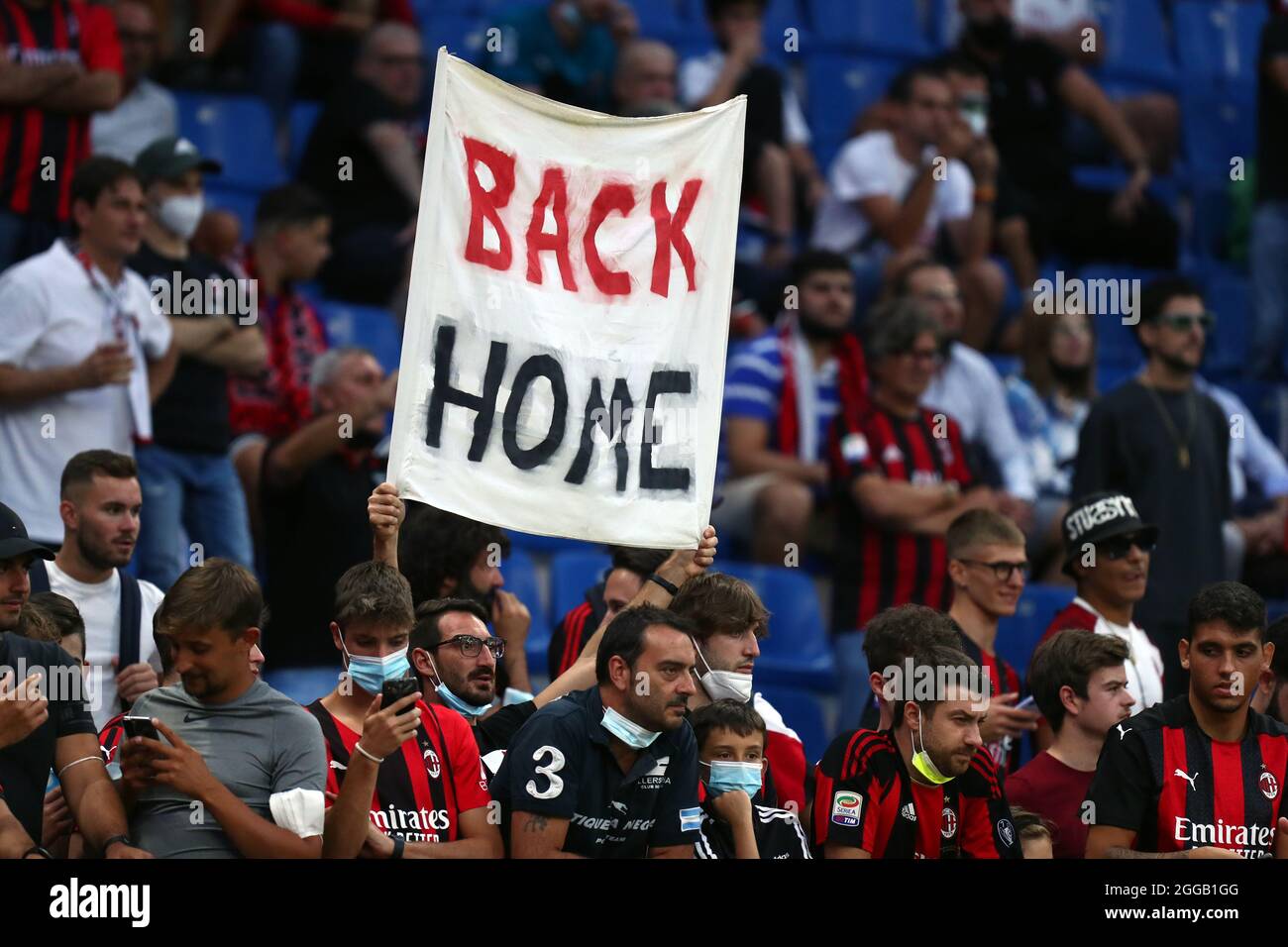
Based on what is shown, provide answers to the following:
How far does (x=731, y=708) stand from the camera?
644cm

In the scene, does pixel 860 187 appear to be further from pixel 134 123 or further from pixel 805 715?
pixel 805 715

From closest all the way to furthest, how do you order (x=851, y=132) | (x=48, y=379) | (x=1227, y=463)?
(x=48, y=379) < (x=1227, y=463) < (x=851, y=132)

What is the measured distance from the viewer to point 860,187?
12.0 meters

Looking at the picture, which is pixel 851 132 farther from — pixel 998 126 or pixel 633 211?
pixel 633 211

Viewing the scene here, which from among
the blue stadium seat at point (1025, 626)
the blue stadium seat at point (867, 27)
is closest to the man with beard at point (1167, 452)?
the blue stadium seat at point (1025, 626)

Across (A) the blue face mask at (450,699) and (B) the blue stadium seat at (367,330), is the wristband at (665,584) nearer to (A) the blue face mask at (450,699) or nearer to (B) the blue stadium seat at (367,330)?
(A) the blue face mask at (450,699)

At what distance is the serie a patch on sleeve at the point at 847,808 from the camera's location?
634 cm

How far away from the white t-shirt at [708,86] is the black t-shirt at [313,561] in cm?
425

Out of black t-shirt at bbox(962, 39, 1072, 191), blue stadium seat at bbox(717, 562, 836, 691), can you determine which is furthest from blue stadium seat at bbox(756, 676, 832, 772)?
black t-shirt at bbox(962, 39, 1072, 191)

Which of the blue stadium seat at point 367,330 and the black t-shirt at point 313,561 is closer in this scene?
the black t-shirt at point 313,561

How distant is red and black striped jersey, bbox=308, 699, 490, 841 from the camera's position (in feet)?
19.7

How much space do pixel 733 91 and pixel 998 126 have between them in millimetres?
1871

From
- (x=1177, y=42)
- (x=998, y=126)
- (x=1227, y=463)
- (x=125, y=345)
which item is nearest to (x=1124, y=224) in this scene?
(x=998, y=126)

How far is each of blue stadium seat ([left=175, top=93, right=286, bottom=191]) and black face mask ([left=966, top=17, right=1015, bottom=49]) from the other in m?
3.99
